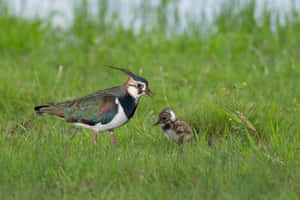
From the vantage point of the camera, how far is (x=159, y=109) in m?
6.61

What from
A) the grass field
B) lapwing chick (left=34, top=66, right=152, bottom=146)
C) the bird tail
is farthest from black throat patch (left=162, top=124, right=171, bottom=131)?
the bird tail

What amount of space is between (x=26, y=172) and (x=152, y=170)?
119 cm

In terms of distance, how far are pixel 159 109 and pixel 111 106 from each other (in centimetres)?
184

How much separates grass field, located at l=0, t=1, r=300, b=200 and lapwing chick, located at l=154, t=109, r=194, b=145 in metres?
0.12

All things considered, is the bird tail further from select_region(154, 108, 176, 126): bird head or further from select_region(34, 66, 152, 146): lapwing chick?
select_region(154, 108, 176, 126): bird head

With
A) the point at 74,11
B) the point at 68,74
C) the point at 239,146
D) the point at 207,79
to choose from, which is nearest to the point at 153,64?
the point at 207,79

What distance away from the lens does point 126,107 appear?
4.83 m

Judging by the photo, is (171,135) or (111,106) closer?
(111,106)

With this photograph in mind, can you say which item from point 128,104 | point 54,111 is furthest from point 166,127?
point 54,111

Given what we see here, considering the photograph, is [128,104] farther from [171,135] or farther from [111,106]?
[171,135]

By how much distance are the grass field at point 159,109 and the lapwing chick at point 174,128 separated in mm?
117

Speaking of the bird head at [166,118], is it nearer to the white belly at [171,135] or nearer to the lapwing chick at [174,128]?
the lapwing chick at [174,128]

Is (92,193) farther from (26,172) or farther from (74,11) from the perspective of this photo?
(74,11)

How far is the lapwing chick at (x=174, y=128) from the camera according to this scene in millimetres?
5383
